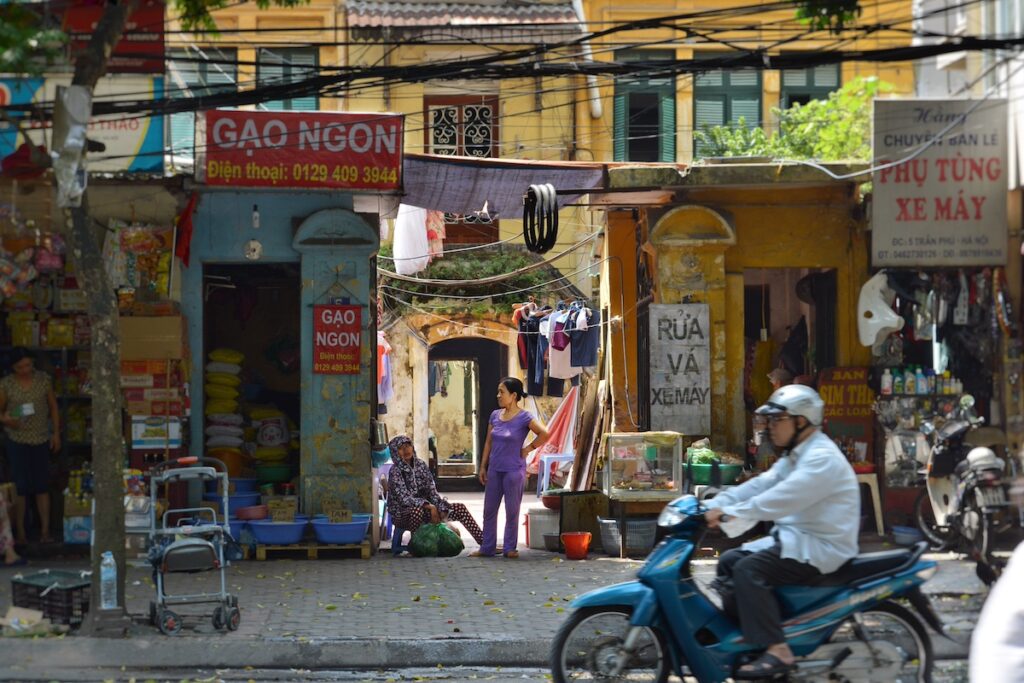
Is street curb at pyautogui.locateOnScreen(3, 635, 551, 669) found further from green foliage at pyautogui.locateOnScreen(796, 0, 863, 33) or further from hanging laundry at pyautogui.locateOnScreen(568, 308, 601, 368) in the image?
hanging laundry at pyautogui.locateOnScreen(568, 308, 601, 368)

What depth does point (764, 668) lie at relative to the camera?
21.1 ft

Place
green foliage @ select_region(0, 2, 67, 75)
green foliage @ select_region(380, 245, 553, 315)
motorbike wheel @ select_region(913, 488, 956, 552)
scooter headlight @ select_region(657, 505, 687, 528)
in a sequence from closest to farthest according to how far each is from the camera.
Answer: scooter headlight @ select_region(657, 505, 687, 528)
green foliage @ select_region(0, 2, 67, 75)
motorbike wheel @ select_region(913, 488, 956, 552)
green foliage @ select_region(380, 245, 553, 315)

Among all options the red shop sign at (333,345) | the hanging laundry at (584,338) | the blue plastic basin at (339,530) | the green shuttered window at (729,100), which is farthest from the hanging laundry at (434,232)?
the green shuttered window at (729,100)

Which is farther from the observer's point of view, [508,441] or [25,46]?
[508,441]

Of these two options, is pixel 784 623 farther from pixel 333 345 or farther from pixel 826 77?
pixel 826 77

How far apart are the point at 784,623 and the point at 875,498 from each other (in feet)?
24.1

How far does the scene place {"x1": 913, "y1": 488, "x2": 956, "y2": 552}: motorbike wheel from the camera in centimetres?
1245

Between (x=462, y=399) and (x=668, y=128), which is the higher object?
(x=668, y=128)

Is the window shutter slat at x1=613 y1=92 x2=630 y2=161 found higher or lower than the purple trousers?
higher

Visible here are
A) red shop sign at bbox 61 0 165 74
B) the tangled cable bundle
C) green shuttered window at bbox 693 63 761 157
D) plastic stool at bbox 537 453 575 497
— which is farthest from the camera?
green shuttered window at bbox 693 63 761 157

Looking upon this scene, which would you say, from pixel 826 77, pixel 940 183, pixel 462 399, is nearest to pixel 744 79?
pixel 826 77

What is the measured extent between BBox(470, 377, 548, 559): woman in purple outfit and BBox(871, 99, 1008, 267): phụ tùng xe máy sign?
3851 mm

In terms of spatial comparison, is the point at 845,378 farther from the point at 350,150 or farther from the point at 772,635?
the point at 772,635

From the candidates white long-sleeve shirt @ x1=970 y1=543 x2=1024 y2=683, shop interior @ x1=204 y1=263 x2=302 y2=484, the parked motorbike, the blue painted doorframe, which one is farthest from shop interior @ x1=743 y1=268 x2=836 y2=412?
white long-sleeve shirt @ x1=970 y1=543 x2=1024 y2=683
